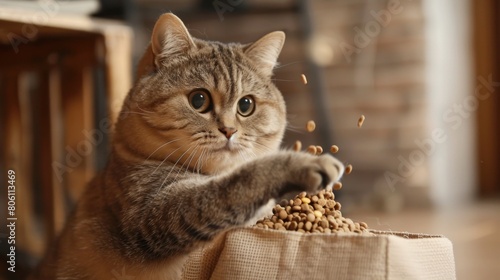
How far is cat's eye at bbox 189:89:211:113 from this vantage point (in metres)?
0.95

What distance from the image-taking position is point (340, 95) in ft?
9.59

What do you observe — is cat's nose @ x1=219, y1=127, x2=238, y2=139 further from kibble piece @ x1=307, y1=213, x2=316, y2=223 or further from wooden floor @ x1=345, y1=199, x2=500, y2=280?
wooden floor @ x1=345, y1=199, x2=500, y2=280

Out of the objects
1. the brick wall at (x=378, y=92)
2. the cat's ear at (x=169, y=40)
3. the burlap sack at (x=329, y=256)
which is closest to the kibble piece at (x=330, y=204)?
the burlap sack at (x=329, y=256)

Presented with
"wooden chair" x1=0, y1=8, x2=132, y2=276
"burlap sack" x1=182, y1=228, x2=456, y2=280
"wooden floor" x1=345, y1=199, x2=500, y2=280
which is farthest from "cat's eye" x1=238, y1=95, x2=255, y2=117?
"wooden chair" x1=0, y1=8, x2=132, y2=276

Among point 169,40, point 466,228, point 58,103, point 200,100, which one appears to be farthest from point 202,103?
point 466,228

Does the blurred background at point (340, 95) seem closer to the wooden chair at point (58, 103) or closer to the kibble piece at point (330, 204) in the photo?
the wooden chair at point (58, 103)

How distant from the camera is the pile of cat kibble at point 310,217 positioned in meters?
0.83

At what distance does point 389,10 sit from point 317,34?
0.36 metres

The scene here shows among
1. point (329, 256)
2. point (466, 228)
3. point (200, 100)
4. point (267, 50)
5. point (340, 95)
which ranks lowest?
point (329, 256)

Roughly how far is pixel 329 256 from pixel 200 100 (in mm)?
340

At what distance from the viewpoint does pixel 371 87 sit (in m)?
2.86

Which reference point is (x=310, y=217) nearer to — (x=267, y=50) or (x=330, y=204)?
(x=330, y=204)

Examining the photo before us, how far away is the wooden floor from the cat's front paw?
0.33 metres

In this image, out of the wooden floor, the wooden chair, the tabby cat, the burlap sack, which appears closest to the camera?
the burlap sack
